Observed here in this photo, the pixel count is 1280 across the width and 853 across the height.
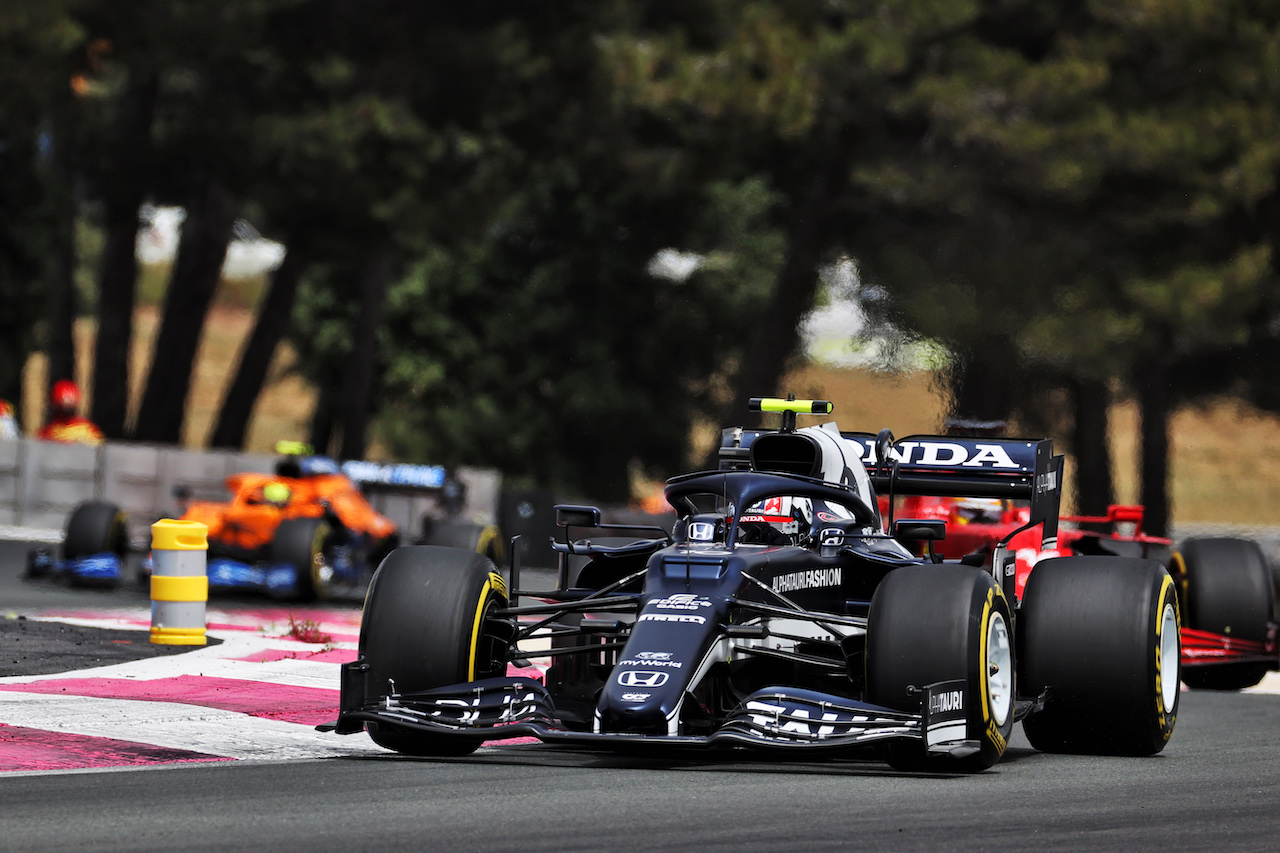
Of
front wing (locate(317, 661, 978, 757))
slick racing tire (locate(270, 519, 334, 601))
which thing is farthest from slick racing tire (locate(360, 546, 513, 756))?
slick racing tire (locate(270, 519, 334, 601))

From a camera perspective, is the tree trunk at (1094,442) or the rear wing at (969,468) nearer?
the rear wing at (969,468)

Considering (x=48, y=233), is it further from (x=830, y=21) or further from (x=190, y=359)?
(x=830, y=21)

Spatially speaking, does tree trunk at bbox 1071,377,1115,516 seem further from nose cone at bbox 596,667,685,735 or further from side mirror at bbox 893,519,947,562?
nose cone at bbox 596,667,685,735

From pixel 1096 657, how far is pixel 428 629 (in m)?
3.28

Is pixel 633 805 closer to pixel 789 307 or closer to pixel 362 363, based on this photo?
pixel 789 307

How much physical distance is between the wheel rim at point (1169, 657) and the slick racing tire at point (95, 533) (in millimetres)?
12198

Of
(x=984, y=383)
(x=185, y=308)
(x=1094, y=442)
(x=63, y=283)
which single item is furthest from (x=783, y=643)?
(x=63, y=283)

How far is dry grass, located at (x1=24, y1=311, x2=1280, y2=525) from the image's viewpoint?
18953 millimetres

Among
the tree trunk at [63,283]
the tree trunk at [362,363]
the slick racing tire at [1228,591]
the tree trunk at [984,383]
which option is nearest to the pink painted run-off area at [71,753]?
the slick racing tire at [1228,591]

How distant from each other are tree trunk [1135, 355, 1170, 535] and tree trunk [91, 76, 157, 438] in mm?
16659

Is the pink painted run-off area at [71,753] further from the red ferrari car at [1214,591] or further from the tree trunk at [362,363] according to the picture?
the tree trunk at [362,363]

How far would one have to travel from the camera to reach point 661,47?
31.2 metres

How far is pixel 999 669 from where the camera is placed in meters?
9.06

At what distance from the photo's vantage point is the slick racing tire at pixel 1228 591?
46.8 feet
